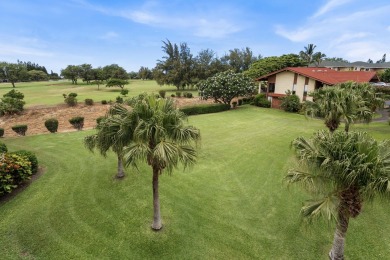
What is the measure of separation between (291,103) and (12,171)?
2987 cm

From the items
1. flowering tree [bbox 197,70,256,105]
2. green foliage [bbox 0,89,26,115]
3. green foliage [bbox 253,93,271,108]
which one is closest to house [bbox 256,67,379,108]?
green foliage [bbox 253,93,271,108]

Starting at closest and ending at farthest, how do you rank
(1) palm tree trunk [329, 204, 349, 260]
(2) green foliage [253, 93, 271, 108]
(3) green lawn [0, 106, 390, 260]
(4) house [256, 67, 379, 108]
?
(1) palm tree trunk [329, 204, 349, 260]
(3) green lawn [0, 106, 390, 260]
(4) house [256, 67, 379, 108]
(2) green foliage [253, 93, 271, 108]

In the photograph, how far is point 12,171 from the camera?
9789 millimetres

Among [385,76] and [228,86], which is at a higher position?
[385,76]

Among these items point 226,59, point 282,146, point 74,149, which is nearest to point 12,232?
point 74,149

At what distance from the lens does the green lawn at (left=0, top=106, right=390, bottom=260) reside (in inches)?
294

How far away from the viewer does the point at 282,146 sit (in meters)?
17.0

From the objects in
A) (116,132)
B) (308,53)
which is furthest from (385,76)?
(116,132)

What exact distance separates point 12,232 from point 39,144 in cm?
1053

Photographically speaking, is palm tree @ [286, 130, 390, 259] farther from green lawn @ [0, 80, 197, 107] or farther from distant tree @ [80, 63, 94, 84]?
distant tree @ [80, 63, 94, 84]

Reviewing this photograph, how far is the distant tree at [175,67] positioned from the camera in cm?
5747

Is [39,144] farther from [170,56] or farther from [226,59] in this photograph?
[226,59]

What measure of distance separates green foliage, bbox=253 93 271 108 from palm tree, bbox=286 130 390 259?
29.1 meters

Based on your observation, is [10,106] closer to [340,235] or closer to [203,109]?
[203,109]
